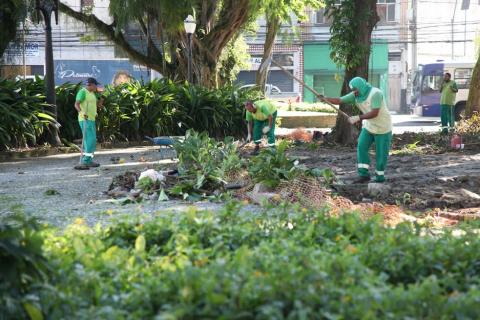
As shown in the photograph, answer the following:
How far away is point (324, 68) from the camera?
51.9 metres

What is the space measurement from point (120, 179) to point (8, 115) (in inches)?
272

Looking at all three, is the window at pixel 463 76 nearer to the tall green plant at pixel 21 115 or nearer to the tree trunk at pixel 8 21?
the tree trunk at pixel 8 21

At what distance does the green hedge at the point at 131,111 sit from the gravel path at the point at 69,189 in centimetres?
101

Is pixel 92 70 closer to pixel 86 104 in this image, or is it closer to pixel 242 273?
pixel 86 104

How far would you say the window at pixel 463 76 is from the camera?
114ft

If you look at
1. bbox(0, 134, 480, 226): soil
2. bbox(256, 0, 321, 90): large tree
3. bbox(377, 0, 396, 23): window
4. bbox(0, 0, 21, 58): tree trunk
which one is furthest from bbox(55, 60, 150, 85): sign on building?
bbox(0, 134, 480, 226): soil

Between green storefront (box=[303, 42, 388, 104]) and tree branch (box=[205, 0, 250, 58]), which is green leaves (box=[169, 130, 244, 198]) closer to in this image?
tree branch (box=[205, 0, 250, 58])

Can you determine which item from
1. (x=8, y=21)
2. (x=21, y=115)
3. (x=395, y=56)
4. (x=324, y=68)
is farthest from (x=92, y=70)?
(x=21, y=115)

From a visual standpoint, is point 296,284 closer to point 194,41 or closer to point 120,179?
point 120,179

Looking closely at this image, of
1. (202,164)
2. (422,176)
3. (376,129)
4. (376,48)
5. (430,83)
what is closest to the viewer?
(202,164)

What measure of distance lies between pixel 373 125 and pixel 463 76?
25125 mm

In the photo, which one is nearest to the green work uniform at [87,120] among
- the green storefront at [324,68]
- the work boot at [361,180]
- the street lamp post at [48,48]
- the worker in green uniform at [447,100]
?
the street lamp post at [48,48]

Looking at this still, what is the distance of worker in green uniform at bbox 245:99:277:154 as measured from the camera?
16.2m

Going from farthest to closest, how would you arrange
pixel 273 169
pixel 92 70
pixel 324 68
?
1. pixel 324 68
2. pixel 92 70
3. pixel 273 169
